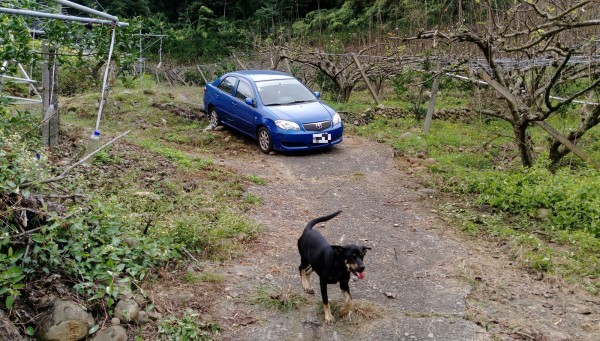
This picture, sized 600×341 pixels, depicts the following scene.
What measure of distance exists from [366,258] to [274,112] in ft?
18.5

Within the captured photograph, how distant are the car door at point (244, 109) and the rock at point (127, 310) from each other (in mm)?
7547

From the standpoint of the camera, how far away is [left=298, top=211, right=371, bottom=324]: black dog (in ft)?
15.8

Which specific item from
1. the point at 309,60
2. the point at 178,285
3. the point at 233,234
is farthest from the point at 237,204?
the point at 309,60

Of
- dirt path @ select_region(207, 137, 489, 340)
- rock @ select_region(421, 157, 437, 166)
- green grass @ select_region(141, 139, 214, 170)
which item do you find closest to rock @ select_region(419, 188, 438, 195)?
dirt path @ select_region(207, 137, 489, 340)

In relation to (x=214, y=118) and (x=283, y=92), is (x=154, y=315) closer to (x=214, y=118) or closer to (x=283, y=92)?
(x=283, y=92)

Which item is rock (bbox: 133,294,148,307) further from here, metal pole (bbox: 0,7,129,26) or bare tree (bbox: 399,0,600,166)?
bare tree (bbox: 399,0,600,166)

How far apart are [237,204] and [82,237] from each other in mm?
3348

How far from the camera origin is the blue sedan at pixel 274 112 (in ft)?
38.1

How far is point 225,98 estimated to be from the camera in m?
13.2

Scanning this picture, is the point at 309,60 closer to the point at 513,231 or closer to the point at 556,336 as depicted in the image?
the point at 513,231

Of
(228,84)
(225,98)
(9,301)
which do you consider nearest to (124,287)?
(9,301)

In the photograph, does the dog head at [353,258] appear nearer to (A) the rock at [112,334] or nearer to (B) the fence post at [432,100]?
(A) the rock at [112,334]

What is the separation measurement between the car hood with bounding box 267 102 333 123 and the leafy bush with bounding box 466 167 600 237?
365cm

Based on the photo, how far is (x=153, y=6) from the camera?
38594mm
